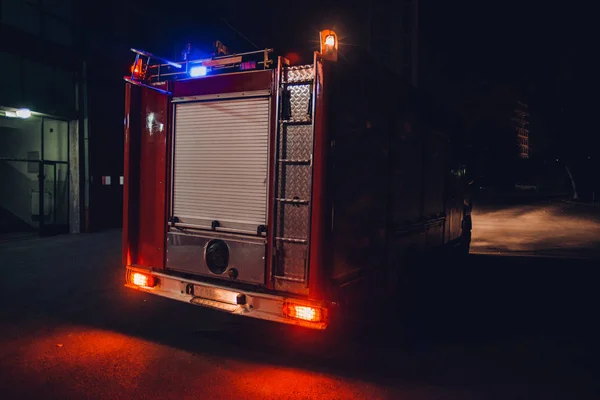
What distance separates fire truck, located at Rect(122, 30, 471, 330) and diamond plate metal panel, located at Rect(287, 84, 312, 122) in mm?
11

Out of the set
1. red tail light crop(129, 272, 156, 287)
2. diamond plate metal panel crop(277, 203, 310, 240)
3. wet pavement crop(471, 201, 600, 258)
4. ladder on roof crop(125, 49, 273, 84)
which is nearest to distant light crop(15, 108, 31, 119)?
ladder on roof crop(125, 49, 273, 84)

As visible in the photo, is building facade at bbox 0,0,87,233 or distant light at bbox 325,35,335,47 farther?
building facade at bbox 0,0,87,233

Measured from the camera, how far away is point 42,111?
1363 cm

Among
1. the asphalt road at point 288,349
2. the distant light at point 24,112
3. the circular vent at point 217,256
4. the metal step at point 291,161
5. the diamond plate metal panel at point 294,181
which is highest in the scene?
the distant light at point 24,112

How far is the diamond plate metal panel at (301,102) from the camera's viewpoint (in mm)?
4215

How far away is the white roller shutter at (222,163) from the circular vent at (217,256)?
0.22 m

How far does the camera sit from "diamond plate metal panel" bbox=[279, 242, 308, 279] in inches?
169

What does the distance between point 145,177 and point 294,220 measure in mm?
2228

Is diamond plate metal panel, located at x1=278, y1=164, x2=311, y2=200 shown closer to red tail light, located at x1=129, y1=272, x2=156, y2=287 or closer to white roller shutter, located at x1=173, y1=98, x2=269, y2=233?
white roller shutter, located at x1=173, y1=98, x2=269, y2=233

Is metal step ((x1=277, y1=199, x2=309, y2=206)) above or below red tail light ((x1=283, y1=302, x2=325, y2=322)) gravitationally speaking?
above

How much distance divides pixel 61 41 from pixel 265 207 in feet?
43.6

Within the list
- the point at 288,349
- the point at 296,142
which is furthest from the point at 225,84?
the point at 288,349

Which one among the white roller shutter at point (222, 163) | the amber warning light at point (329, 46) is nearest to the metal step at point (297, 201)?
the white roller shutter at point (222, 163)

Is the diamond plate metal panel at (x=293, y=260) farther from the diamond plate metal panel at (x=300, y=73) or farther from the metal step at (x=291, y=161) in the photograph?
the diamond plate metal panel at (x=300, y=73)
